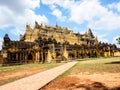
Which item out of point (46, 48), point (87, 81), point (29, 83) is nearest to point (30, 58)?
point (46, 48)

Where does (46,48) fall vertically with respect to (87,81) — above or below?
above

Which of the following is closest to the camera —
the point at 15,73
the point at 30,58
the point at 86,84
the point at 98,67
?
the point at 86,84

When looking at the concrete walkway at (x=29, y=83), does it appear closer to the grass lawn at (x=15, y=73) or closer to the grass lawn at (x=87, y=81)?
the grass lawn at (x=87, y=81)

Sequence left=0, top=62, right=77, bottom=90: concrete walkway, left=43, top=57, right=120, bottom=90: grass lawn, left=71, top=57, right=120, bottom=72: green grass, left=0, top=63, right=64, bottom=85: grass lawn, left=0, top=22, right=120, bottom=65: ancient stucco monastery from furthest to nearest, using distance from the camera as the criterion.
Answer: left=0, top=22, right=120, bottom=65: ancient stucco monastery, left=71, top=57, right=120, bottom=72: green grass, left=0, top=63, right=64, bottom=85: grass lawn, left=0, top=62, right=77, bottom=90: concrete walkway, left=43, top=57, right=120, bottom=90: grass lawn

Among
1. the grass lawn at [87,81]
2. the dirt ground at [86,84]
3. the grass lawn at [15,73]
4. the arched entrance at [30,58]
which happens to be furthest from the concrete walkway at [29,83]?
the arched entrance at [30,58]

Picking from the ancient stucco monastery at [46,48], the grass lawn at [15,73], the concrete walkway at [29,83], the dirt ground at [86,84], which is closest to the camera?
the dirt ground at [86,84]

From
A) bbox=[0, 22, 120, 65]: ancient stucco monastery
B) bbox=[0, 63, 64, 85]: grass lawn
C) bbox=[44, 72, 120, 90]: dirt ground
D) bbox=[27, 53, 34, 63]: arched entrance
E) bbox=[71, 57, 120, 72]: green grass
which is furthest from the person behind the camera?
bbox=[27, 53, 34, 63]: arched entrance

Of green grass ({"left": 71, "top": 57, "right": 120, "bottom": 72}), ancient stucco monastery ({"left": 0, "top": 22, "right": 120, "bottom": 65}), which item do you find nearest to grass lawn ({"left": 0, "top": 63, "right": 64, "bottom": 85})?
green grass ({"left": 71, "top": 57, "right": 120, "bottom": 72})

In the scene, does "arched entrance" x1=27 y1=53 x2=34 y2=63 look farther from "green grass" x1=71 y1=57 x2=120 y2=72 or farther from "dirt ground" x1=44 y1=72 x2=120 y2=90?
"dirt ground" x1=44 y1=72 x2=120 y2=90

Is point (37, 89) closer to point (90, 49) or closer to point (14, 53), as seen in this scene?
point (14, 53)

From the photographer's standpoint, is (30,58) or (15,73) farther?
(30,58)

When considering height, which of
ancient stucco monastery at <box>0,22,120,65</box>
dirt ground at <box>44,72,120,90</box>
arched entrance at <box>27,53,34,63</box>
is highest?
ancient stucco monastery at <box>0,22,120,65</box>

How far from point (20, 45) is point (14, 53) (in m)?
3.02

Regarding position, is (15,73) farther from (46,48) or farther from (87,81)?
(46,48)
